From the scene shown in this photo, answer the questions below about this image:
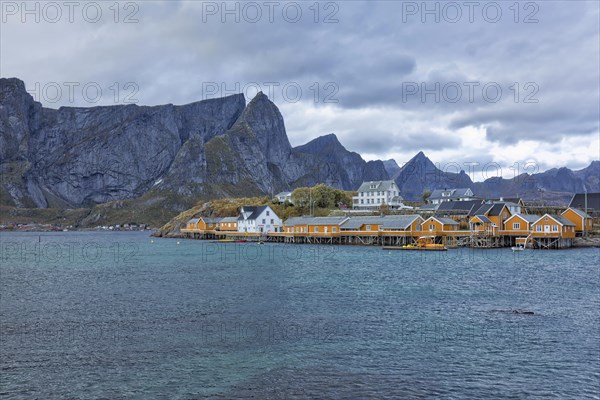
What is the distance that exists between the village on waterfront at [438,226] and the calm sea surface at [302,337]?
1618 inches

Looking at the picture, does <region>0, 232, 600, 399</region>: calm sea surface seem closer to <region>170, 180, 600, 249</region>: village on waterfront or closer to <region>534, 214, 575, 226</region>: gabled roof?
<region>534, 214, 575, 226</region>: gabled roof

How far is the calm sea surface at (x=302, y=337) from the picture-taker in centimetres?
1989

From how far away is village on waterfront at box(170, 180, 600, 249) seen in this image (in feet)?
304

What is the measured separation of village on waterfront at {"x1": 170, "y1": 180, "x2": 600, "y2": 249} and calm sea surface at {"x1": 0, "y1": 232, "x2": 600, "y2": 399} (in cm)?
4111

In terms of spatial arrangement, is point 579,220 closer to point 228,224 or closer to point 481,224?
point 481,224

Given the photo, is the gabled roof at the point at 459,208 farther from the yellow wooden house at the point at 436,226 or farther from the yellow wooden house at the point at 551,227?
the yellow wooden house at the point at 551,227

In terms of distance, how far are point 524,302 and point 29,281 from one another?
48513 millimetres

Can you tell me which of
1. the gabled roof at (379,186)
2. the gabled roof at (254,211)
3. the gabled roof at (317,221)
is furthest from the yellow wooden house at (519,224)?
the gabled roof at (254,211)

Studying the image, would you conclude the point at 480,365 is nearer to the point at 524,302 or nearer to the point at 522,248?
the point at 524,302

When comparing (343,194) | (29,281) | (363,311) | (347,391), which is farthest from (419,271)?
(343,194)

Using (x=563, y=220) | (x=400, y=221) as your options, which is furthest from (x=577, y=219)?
(x=400, y=221)

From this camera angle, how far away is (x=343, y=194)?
159m

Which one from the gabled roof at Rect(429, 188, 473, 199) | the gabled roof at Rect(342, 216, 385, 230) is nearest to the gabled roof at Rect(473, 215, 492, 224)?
the gabled roof at Rect(342, 216, 385, 230)

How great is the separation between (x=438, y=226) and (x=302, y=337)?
73.6 metres
